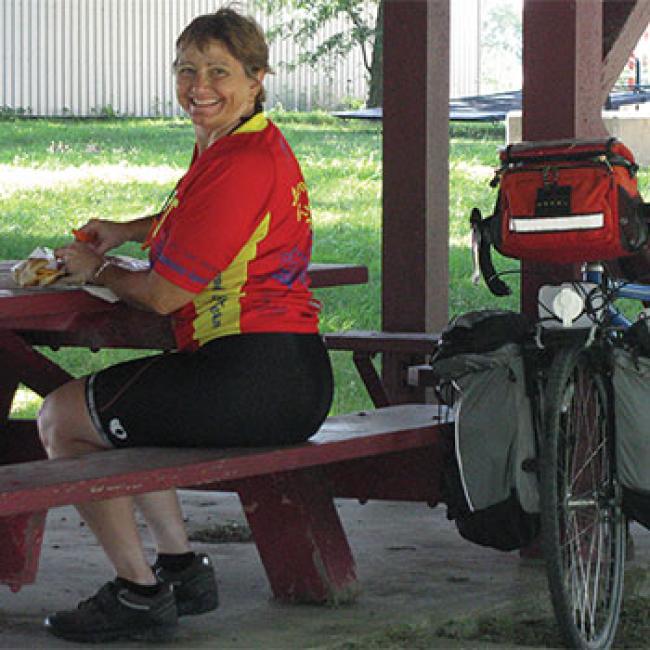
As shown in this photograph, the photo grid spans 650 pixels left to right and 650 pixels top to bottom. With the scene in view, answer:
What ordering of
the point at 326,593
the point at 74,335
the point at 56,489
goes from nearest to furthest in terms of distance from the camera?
the point at 56,489 < the point at 326,593 < the point at 74,335

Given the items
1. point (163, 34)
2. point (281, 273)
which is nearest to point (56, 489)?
point (281, 273)

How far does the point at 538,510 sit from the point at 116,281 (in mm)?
1103

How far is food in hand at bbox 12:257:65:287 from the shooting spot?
4.80 metres

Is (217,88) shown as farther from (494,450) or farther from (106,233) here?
(494,450)

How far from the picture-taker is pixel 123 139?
20.8 meters

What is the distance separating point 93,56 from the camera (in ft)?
93.4

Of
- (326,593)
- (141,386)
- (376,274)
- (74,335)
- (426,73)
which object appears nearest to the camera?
(141,386)

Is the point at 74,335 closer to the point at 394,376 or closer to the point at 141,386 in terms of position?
the point at 141,386

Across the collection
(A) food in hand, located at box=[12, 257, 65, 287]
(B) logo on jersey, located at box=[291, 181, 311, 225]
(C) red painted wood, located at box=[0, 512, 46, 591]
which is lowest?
(C) red painted wood, located at box=[0, 512, 46, 591]

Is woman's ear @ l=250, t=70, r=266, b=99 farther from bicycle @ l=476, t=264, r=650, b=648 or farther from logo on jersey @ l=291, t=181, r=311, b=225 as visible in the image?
bicycle @ l=476, t=264, r=650, b=648

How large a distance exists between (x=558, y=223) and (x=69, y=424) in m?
1.29

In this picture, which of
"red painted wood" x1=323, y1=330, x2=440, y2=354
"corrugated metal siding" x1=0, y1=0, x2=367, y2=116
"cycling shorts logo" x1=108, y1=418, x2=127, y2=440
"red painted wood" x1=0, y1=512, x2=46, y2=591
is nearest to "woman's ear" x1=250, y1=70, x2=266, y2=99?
"cycling shorts logo" x1=108, y1=418, x2=127, y2=440

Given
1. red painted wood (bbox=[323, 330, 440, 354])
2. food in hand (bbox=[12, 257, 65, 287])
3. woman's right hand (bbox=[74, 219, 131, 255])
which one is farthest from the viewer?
red painted wood (bbox=[323, 330, 440, 354])

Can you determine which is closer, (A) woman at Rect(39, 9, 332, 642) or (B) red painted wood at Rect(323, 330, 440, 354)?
(A) woman at Rect(39, 9, 332, 642)
